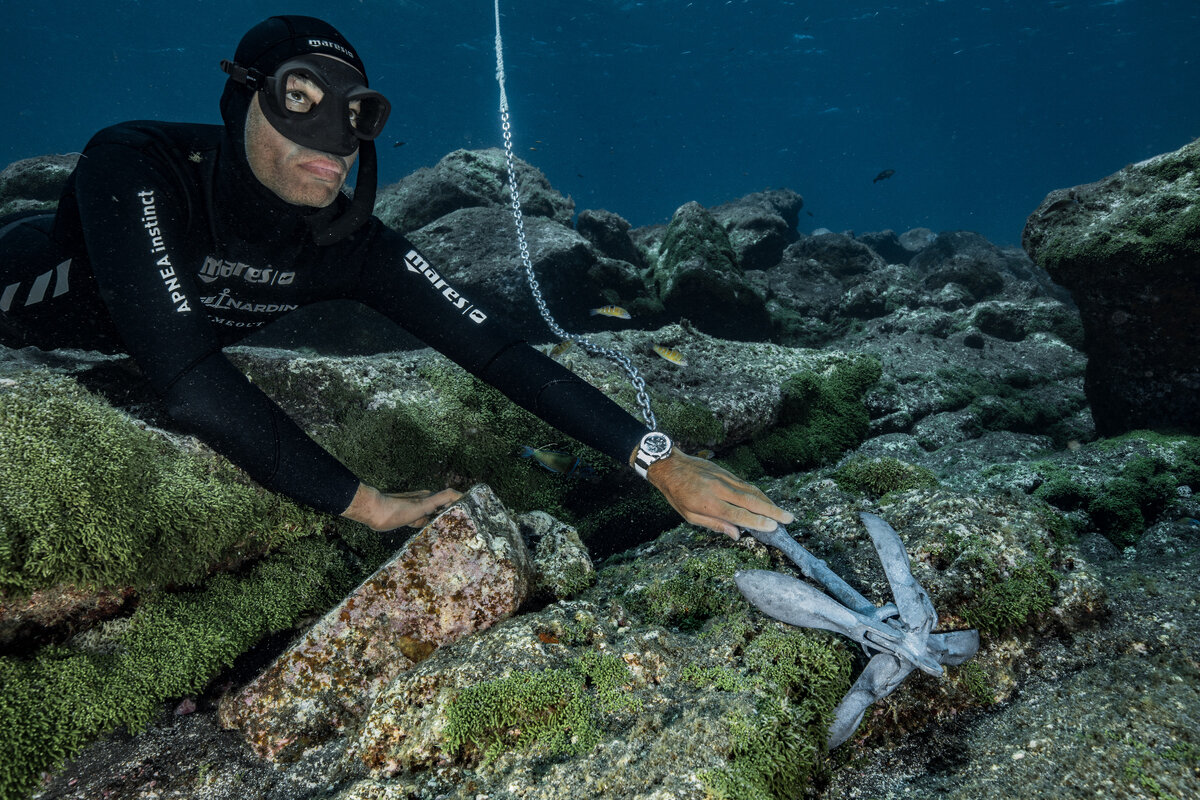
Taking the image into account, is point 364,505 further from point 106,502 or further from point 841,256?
point 841,256

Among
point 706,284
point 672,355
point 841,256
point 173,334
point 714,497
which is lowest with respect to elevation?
point 841,256

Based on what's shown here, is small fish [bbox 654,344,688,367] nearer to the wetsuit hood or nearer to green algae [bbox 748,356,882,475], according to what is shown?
green algae [bbox 748,356,882,475]

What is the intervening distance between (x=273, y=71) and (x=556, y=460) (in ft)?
8.59

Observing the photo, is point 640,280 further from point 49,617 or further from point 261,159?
point 49,617

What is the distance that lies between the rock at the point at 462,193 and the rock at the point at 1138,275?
875cm

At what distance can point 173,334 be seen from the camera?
6.88ft

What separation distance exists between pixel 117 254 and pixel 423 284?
4.29 ft

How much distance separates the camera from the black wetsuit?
2.11m

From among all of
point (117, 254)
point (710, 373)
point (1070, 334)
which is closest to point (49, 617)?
point (117, 254)

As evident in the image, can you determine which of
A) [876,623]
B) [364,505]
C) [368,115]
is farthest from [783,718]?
[368,115]

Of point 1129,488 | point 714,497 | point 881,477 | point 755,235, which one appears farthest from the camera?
point 755,235

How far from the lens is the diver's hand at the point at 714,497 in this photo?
2.24 meters

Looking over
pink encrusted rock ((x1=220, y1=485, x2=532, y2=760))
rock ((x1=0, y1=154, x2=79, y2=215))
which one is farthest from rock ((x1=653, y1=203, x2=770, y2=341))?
rock ((x1=0, y1=154, x2=79, y2=215))

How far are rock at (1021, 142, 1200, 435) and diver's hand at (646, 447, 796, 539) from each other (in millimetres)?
5691
